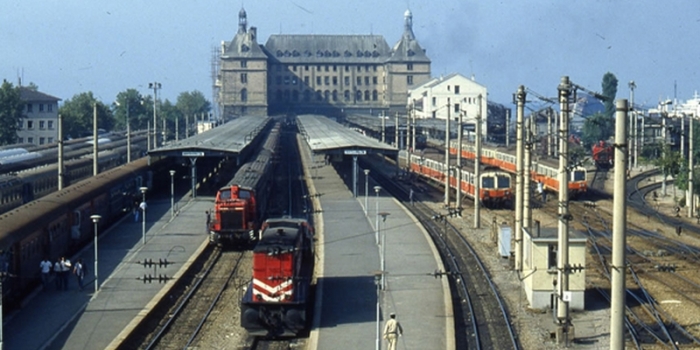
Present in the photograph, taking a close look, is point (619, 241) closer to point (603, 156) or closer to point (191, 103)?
point (603, 156)

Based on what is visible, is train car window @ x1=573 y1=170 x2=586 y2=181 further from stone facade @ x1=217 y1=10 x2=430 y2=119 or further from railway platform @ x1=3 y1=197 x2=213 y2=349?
stone facade @ x1=217 y1=10 x2=430 y2=119

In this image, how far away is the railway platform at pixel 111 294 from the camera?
21.1 meters

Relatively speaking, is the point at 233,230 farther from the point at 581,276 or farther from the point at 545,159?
the point at 545,159

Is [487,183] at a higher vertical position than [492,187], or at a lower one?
higher

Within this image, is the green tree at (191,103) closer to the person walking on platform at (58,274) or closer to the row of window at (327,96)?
the row of window at (327,96)

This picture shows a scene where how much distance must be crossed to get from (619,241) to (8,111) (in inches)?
2948

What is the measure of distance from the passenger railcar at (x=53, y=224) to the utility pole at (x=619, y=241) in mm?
13588

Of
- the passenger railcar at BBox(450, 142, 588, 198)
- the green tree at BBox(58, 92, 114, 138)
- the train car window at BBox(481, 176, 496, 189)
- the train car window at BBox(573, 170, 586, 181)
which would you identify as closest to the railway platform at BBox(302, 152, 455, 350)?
the train car window at BBox(481, 176, 496, 189)

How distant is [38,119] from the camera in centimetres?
9481

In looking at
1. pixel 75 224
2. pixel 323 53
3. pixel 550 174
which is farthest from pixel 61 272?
pixel 323 53

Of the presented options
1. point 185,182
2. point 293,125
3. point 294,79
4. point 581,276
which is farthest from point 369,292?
point 294,79

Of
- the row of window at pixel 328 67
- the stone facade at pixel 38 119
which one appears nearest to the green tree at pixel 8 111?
the stone facade at pixel 38 119

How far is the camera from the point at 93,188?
3634cm

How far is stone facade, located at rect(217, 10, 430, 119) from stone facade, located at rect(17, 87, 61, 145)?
5080 cm
